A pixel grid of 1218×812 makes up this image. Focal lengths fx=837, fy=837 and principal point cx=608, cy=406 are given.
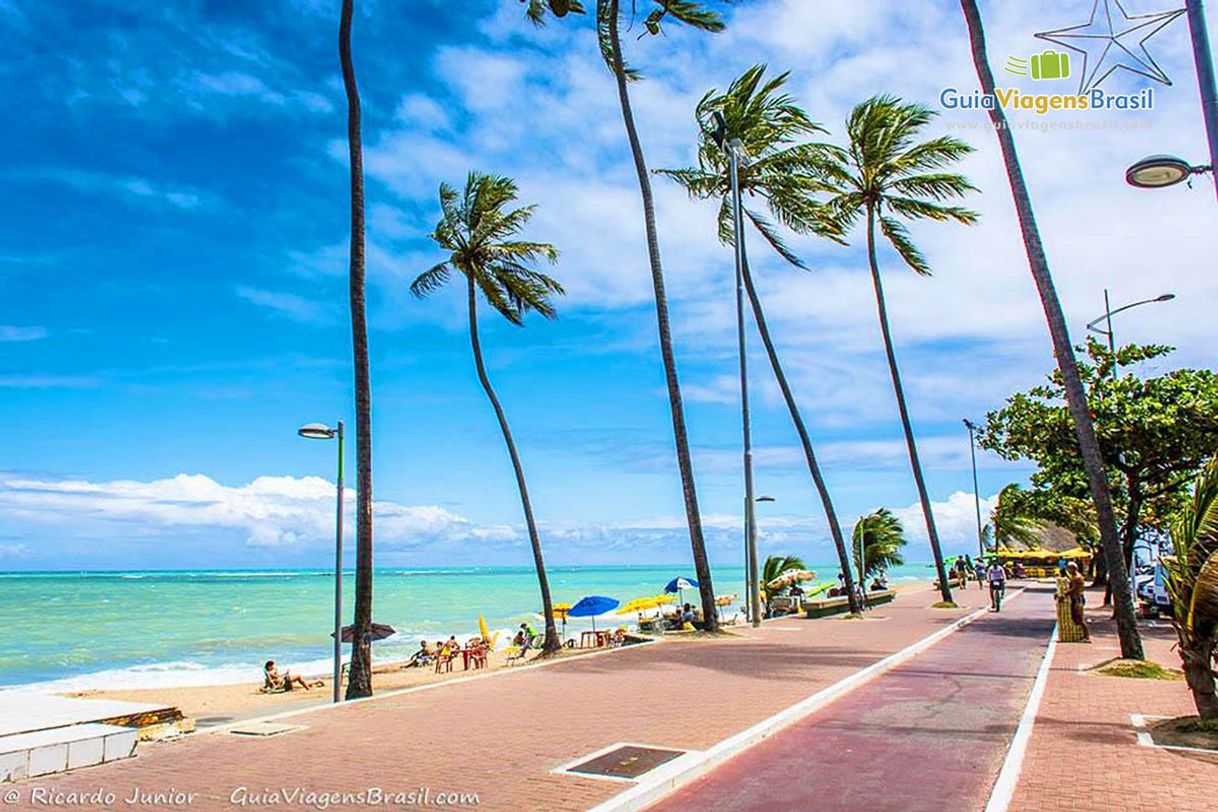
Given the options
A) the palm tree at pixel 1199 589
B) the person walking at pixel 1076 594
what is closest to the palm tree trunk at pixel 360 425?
the palm tree at pixel 1199 589

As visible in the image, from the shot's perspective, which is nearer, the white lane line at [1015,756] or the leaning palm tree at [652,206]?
the white lane line at [1015,756]

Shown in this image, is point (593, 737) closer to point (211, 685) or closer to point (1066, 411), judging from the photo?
point (1066, 411)

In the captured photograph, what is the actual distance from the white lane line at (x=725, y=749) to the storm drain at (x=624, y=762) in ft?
0.69

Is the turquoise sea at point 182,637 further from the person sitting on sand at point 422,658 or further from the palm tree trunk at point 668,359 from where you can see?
the palm tree trunk at point 668,359

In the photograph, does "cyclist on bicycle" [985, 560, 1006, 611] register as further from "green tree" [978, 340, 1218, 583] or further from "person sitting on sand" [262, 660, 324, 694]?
"person sitting on sand" [262, 660, 324, 694]

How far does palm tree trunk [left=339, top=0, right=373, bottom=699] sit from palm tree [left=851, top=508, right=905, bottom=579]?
4052cm

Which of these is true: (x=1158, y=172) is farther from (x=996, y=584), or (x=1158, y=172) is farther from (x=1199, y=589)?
(x=996, y=584)

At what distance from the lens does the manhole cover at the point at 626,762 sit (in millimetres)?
6703

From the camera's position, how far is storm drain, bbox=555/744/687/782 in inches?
263

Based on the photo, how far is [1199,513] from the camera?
787cm

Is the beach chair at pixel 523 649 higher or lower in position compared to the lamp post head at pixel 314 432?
lower

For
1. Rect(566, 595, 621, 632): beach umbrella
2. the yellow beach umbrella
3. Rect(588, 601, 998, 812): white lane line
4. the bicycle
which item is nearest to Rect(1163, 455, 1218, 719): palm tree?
Rect(588, 601, 998, 812): white lane line

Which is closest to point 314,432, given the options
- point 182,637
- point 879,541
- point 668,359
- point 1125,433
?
point 668,359

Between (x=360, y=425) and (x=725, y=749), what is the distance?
7656 mm
